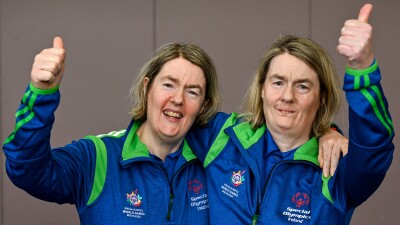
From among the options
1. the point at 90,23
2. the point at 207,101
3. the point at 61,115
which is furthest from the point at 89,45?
the point at 207,101

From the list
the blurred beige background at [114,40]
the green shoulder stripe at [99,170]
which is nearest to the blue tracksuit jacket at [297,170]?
the green shoulder stripe at [99,170]

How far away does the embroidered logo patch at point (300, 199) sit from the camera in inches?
94.7

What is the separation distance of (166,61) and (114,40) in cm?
182

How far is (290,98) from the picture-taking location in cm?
245

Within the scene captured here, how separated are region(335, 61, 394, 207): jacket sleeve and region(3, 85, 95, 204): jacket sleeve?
0.90 meters

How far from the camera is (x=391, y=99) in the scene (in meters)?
4.59

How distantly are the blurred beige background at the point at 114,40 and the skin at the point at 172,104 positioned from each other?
1770 mm

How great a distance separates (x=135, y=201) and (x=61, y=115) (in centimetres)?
205

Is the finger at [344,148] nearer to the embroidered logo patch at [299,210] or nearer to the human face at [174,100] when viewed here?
the embroidered logo patch at [299,210]

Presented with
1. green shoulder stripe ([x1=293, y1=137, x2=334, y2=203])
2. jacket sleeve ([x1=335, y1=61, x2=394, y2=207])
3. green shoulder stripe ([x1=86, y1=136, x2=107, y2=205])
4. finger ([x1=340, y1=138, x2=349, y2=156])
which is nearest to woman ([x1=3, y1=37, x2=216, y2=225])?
green shoulder stripe ([x1=86, y1=136, x2=107, y2=205])

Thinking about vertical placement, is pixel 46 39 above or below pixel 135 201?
above

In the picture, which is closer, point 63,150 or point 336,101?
point 63,150

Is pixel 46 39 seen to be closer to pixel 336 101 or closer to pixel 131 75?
pixel 131 75

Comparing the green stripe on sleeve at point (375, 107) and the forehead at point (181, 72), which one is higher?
the forehead at point (181, 72)
